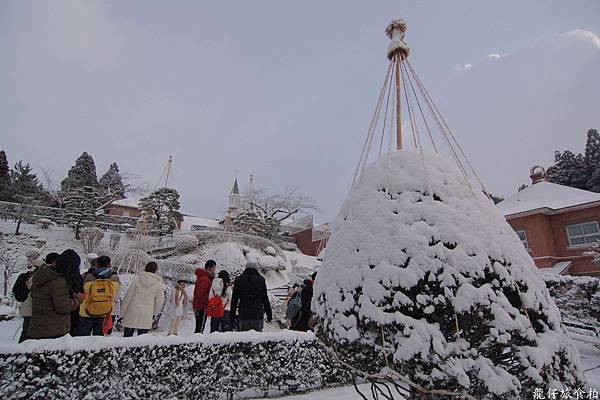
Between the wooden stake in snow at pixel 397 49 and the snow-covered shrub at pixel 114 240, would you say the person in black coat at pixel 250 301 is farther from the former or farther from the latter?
the snow-covered shrub at pixel 114 240

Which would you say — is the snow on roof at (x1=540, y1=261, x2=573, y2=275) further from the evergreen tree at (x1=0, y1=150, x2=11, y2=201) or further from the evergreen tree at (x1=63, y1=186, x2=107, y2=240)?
the evergreen tree at (x1=0, y1=150, x2=11, y2=201)

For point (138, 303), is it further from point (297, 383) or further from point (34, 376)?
point (297, 383)

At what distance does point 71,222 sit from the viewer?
73.1ft

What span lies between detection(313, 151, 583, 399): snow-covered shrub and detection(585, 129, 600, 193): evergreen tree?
3262 centimetres

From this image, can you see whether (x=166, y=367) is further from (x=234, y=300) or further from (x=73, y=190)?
(x=73, y=190)

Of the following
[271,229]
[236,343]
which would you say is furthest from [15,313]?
[271,229]

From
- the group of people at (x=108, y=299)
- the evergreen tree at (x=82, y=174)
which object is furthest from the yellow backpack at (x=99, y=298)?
the evergreen tree at (x=82, y=174)

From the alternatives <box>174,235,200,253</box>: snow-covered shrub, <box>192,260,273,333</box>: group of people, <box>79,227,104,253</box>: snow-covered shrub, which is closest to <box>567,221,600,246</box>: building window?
<box>192,260,273,333</box>: group of people

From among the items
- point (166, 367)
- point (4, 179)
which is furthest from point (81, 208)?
point (166, 367)

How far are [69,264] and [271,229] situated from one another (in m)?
26.1

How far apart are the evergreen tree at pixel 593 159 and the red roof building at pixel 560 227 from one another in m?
11.8

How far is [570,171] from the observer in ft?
91.7

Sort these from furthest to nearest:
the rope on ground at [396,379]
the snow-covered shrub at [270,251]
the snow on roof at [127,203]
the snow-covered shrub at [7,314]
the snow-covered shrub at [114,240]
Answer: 1. the snow on roof at [127,203]
2. the snow-covered shrub at [270,251]
3. the snow-covered shrub at [114,240]
4. the snow-covered shrub at [7,314]
5. the rope on ground at [396,379]

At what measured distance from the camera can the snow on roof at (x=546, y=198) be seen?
640 inches
